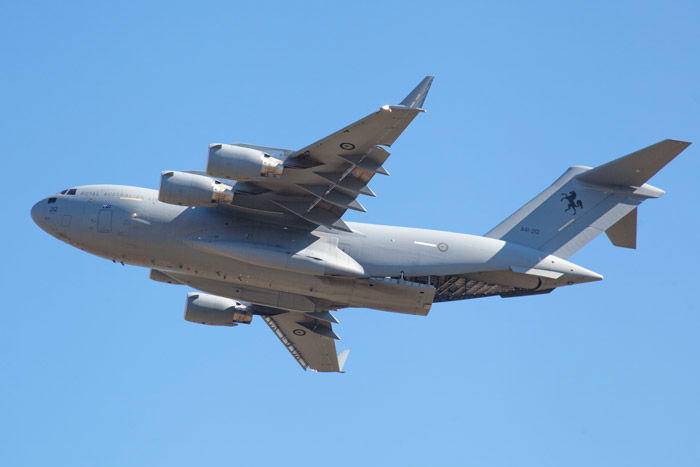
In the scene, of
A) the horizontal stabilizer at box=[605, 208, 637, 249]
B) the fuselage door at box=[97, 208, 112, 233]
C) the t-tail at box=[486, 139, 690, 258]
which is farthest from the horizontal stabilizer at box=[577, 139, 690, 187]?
the fuselage door at box=[97, 208, 112, 233]

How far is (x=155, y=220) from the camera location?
21.3 metres

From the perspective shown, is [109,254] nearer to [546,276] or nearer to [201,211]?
[201,211]

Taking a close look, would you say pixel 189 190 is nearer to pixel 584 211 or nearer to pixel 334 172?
pixel 334 172

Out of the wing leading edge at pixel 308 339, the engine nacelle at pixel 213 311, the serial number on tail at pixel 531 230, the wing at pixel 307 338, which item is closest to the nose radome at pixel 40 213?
the engine nacelle at pixel 213 311

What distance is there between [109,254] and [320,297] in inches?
174

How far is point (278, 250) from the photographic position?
21031 mm

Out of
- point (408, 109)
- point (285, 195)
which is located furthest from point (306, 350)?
point (408, 109)

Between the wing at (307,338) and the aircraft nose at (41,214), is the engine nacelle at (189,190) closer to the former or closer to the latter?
the aircraft nose at (41,214)

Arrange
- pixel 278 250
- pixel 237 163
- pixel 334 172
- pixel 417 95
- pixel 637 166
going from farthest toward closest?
1. pixel 637 166
2. pixel 278 250
3. pixel 334 172
4. pixel 237 163
5. pixel 417 95

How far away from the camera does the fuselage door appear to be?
21.4 meters

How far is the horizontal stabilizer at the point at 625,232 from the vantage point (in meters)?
23.1

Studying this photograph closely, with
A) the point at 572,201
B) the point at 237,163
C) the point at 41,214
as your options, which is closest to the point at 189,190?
the point at 237,163

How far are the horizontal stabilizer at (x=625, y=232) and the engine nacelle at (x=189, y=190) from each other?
8.59 meters

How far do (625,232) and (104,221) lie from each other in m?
11.2
